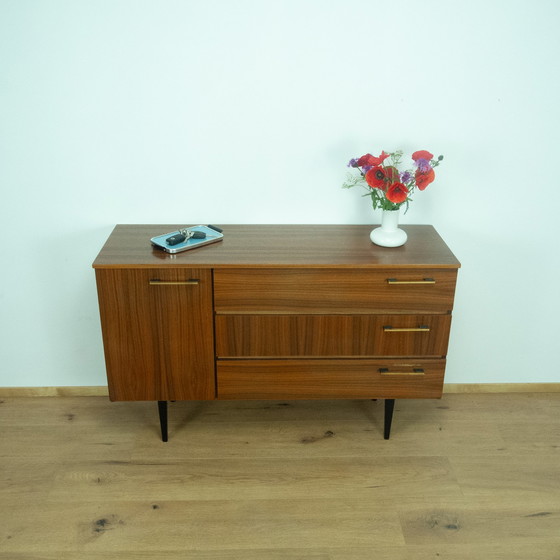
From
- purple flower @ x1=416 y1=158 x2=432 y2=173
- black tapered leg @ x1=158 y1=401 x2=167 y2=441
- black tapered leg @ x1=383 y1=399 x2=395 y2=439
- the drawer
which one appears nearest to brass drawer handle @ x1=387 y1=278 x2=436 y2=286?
the drawer

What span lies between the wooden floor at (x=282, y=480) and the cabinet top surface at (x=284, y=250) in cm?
81

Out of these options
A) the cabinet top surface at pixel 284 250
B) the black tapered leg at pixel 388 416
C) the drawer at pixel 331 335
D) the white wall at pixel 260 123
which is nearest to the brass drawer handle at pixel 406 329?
the drawer at pixel 331 335

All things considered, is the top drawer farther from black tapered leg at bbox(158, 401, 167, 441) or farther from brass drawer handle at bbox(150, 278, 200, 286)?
black tapered leg at bbox(158, 401, 167, 441)

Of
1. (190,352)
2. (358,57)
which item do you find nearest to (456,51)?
(358,57)

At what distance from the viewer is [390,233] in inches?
87.5

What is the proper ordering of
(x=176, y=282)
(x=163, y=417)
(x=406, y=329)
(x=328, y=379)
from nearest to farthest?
(x=176, y=282) → (x=406, y=329) → (x=328, y=379) → (x=163, y=417)

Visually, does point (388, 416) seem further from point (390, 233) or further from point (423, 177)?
point (423, 177)

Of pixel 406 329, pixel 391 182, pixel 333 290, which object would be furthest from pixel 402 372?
pixel 391 182

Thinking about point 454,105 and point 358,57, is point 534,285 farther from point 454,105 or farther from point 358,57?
point 358,57

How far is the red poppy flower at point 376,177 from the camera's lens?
2127 millimetres

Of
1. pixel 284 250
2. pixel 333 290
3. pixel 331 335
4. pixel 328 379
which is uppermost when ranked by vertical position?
pixel 284 250

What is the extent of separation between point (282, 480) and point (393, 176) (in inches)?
47.0

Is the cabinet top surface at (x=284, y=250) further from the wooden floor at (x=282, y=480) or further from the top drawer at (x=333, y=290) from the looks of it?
the wooden floor at (x=282, y=480)

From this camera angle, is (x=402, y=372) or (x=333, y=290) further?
(x=402, y=372)
